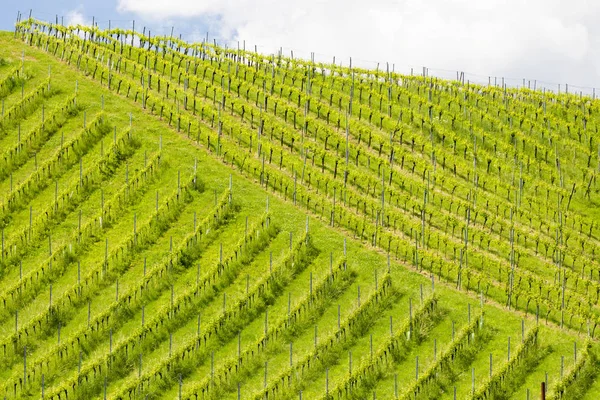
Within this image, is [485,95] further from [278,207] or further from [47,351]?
[47,351]

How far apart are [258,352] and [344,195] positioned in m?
21.8

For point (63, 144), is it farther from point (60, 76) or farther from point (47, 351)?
point (47, 351)

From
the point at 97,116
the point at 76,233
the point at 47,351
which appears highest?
the point at 97,116

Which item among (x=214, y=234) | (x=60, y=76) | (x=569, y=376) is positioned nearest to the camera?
(x=569, y=376)

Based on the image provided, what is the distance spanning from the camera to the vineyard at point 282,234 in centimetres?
6819

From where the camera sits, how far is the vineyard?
68.2 m

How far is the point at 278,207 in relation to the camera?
83.6m

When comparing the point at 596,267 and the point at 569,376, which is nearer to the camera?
Result: the point at 569,376

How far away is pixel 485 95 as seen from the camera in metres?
115

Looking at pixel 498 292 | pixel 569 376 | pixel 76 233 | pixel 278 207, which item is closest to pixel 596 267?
pixel 498 292

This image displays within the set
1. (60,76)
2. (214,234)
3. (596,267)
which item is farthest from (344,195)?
(60,76)

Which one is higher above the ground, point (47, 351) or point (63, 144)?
point (63, 144)

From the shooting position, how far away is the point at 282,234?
80188 mm

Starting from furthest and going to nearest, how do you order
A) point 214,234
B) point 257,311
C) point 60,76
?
point 60,76 → point 214,234 → point 257,311
